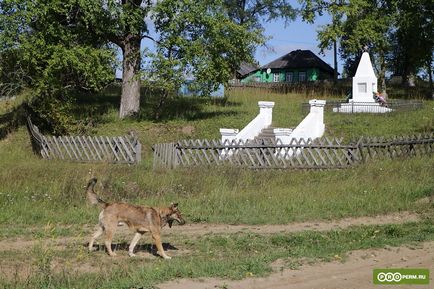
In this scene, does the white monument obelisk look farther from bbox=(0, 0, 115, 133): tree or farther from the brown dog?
the brown dog

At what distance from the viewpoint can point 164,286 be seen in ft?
21.3

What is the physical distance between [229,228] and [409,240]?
3.22 m

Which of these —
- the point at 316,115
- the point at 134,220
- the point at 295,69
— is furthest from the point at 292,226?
the point at 295,69

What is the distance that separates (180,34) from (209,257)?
18.8 meters

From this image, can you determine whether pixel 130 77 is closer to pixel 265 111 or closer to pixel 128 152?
pixel 265 111

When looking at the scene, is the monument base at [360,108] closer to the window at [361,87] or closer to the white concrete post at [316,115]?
the window at [361,87]

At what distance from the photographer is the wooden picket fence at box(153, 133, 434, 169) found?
55.9 ft

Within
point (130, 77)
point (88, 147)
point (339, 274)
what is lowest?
point (339, 274)

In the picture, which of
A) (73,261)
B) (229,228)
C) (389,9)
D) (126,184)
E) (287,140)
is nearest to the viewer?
(73,261)

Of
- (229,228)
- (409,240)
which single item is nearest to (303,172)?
(229,228)

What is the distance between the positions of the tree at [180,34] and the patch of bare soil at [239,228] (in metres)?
15.0

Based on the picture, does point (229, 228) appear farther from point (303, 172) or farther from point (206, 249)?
point (303, 172)

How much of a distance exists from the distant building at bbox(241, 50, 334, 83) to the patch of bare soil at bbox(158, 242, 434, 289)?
59400 mm

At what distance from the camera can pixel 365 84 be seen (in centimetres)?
3206
